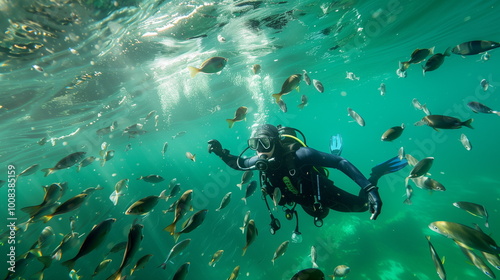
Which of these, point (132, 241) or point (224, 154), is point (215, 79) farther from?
point (132, 241)

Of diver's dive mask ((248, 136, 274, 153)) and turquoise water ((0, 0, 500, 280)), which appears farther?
turquoise water ((0, 0, 500, 280))

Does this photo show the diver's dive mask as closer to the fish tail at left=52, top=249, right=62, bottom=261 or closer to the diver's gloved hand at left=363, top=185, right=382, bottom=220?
the diver's gloved hand at left=363, top=185, right=382, bottom=220

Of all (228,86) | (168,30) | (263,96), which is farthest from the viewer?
(263,96)

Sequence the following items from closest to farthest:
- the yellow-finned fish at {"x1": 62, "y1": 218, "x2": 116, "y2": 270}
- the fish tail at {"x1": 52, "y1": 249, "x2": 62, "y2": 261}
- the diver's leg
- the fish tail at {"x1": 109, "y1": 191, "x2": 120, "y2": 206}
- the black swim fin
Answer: the yellow-finned fish at {"x1": 62, "y1": 218, "x2": 116, "y2": 270}, the fish tail at {"x1": 52, "y1": 249, "x2": 62, "y2": 261}, the diver's leg, the fish tail at {"x1": 109, "y1": 191, "x2": 120, "y2": 206}, the black swim fin

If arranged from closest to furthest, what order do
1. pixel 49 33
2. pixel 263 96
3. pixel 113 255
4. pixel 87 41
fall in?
pixel 49 33 → pixel 87 41 → pixel 113 255 → pixel 263 96

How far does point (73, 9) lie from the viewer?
7.29 m

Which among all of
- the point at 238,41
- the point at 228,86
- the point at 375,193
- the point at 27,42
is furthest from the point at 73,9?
the point at 228,86

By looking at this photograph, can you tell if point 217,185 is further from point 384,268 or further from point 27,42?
point 27,42

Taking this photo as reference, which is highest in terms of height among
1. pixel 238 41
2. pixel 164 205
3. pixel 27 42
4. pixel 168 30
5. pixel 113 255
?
pixel 27 42

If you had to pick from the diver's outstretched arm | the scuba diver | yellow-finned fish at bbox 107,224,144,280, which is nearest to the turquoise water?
the diver's outstretched arm

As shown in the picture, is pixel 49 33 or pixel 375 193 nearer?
pixel 375 193

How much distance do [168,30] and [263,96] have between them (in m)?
22.6

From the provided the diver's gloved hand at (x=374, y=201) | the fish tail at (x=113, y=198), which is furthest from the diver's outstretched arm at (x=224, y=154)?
the diver's gloved hand at (x=374, y=201)

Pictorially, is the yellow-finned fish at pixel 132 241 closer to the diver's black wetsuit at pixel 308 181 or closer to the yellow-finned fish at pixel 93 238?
the yellow-finned fish at pixel 93 238
